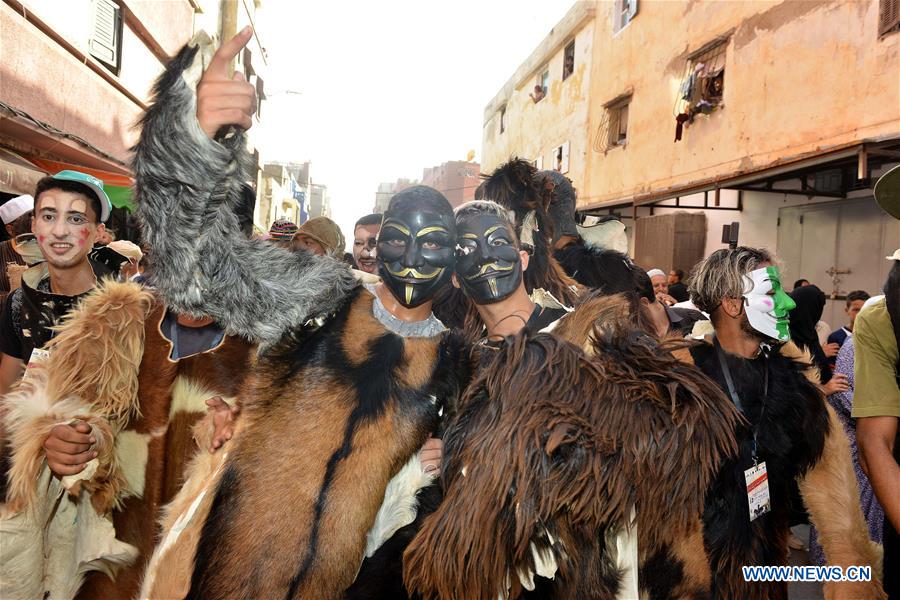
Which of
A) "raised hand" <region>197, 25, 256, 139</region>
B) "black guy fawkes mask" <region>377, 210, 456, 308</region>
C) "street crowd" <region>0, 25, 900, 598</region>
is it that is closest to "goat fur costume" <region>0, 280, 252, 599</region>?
"street crowd" <region>0, 25, 900, 598</region>

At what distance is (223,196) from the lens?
1479mm

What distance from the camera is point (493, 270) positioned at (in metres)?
2.25

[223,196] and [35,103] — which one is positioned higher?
[35,103]

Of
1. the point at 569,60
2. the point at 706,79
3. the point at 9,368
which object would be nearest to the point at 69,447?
the point at 9,368

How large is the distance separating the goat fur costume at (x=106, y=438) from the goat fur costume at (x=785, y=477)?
159cm

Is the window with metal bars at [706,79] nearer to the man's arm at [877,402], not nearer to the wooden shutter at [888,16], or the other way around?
the wooden shutter at [888,16]

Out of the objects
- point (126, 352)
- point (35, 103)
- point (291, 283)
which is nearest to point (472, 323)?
point (291, 283)

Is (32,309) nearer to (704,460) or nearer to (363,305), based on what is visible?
(363,305)

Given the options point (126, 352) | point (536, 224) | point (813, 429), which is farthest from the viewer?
point (536, 224)

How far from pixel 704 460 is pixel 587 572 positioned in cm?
35

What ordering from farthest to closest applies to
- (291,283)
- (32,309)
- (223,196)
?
(32,309) < (291,283) < (223,196)

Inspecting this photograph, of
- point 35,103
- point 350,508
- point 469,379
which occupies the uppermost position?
point 35,103

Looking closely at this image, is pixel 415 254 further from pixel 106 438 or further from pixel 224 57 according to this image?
pixel 106 438

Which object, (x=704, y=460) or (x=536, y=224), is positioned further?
(x=536, y=224)
